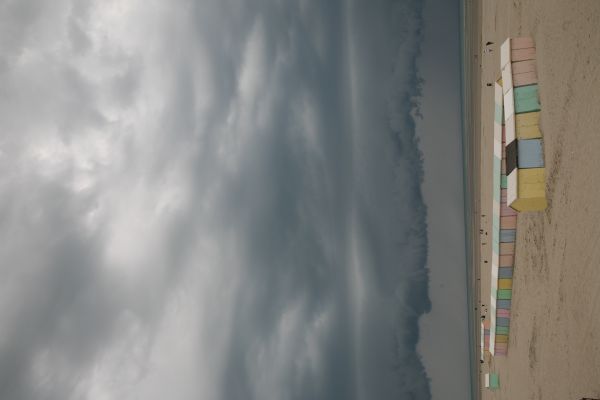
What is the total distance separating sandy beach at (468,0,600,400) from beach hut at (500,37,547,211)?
48cm

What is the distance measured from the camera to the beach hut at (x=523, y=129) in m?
19.1

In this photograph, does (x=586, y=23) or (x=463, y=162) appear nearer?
(x=586, y=23)

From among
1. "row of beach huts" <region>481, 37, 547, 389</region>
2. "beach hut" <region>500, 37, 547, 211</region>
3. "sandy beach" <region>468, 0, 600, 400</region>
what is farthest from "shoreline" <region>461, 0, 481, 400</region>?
"beach hut" <region>500, 37, 547, 211</region>

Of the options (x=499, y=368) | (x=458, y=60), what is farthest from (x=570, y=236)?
(x=458, y=60)

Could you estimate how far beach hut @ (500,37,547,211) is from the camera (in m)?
19.1

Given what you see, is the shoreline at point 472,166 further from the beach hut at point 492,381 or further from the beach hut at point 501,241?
the beach hut at point 501,241

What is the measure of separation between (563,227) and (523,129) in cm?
526

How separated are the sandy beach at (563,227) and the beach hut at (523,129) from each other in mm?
481

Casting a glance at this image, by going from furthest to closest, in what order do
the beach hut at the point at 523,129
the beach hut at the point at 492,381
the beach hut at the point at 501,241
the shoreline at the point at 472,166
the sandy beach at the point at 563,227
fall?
the shoreline at the point at 472,166
the beach hut at the point at 492,381
the beach hut at the point at 501,241
the beach hut at the point at 523,129
the sandy beach at the point at 563,227

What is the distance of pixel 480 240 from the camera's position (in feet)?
141

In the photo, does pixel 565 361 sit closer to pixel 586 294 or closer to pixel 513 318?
pixel 586 294

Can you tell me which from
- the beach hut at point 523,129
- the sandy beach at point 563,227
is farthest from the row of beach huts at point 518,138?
the sandy beach at point 563,227

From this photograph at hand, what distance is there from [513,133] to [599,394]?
11484mm

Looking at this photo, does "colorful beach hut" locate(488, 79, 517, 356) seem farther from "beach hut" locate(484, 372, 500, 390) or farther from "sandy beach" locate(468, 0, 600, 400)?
"beach hut" locate(484, 372, 500, 390)
